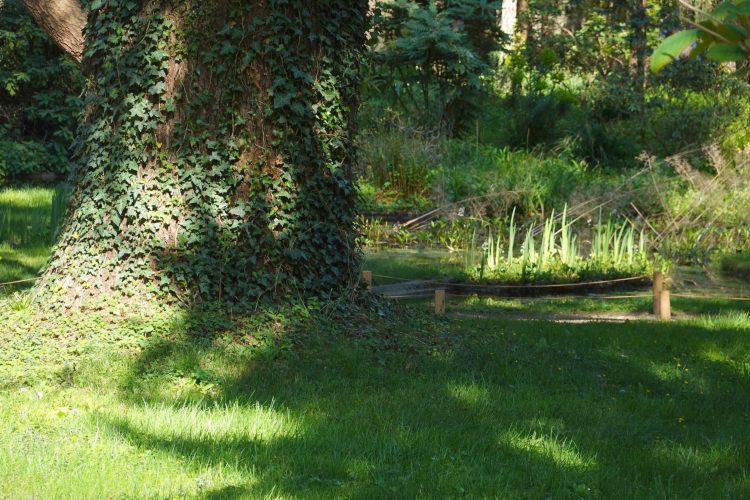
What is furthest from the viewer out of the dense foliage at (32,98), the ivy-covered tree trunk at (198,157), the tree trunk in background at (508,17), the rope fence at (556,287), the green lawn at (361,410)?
the tree trunk in background at (508,17)

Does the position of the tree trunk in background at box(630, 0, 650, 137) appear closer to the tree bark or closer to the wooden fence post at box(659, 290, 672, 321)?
the wooden fence post at box(659, 290, 672, 321)

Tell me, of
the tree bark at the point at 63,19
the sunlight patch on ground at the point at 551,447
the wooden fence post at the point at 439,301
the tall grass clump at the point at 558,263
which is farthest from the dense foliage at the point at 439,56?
the sunlight patch on ground at the point at 551,447

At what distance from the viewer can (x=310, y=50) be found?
6.59 m

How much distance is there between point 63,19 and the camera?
7.39 meters

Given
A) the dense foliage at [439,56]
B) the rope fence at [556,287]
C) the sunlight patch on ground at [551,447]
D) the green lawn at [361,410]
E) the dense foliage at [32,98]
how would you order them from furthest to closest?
1. the dense foliage at [439,56]
2. the dense foliage at [32,98]
3. the rope fence at [556,287]
4. the sunlight patch on ground at [551,447]
5. the green lawn at [361,410]

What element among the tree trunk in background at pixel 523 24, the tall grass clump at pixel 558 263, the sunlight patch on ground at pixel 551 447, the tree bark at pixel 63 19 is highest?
the tree trunk in background at pixel 523 24

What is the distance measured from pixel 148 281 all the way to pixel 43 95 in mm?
13843

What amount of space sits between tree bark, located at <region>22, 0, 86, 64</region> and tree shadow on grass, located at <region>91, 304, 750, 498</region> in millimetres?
2825

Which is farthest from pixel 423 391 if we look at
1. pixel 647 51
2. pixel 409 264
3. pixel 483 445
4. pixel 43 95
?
pixel 647 51

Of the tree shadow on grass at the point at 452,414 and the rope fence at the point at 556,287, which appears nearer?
the tree shadow on grass at the point at 452,414

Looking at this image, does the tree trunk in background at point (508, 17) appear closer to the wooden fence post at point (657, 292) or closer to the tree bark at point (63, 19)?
the wooden fence post at point (657, 292)

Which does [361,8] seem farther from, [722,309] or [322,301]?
[722,309]

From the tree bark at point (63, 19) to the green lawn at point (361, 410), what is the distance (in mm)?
2224

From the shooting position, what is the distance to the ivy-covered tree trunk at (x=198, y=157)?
633 cm
